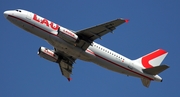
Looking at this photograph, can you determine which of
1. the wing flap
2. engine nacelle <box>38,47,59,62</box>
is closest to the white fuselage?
engine nacelle <box>38,47,59,62</box>

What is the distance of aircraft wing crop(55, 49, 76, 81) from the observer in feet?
166

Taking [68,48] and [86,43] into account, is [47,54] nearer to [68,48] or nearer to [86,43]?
[68,48]

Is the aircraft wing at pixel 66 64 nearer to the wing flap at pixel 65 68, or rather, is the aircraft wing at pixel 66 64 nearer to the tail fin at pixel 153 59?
the wing flap at pixel 65 68

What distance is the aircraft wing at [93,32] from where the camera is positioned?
41281 mm

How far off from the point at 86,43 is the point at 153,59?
12.5 m

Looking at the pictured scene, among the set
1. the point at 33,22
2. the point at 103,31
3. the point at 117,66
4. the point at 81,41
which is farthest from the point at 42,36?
the point at 117,66

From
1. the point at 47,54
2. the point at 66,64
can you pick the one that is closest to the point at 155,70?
the point at 66,64

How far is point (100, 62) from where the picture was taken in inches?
1784

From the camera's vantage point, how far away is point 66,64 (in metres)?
51.5

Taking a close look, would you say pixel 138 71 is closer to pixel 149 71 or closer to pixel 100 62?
pixel 149 71

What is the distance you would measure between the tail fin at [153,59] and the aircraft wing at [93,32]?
920 centimetres

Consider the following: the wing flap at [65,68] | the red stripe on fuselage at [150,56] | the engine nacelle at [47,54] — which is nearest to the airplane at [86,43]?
the red stripe on fuselage at [150,56]

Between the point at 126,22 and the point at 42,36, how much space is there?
11.2 m

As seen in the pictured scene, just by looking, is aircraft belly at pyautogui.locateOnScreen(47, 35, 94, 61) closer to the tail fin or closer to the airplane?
the airplane
